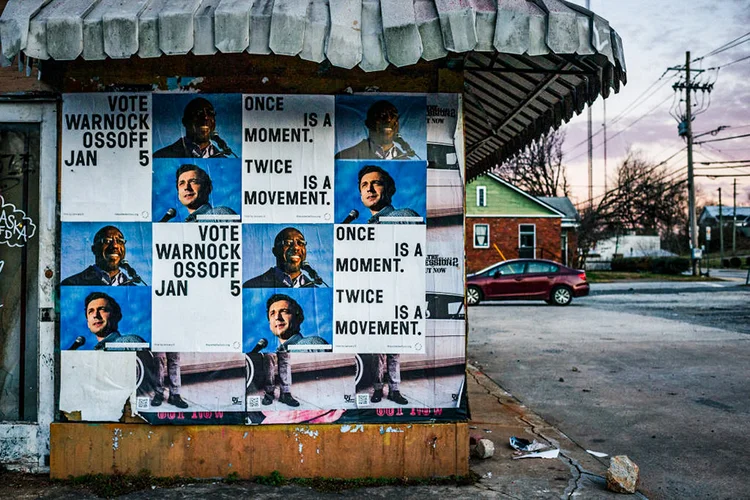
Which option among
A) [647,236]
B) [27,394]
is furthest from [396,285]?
[647,236]

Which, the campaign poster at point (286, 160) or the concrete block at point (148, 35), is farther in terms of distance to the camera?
the campaign poster at point (286, 160)

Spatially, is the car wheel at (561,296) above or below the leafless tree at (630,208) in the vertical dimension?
below

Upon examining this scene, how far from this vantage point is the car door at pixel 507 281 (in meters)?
21.7

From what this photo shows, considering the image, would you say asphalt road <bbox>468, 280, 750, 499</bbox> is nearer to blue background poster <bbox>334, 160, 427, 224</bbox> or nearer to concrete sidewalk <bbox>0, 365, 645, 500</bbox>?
concrete sidewalk <bbox>0, 365, 645, 500</bbox>

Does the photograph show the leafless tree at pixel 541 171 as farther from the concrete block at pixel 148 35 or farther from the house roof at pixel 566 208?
the concrete block at pixel 148 35

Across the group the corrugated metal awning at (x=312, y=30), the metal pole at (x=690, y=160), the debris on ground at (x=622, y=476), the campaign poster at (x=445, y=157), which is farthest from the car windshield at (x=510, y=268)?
the metal pole at (x=690, y=160)

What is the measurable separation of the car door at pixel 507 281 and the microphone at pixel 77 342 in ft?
59.1

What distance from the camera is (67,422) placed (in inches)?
188

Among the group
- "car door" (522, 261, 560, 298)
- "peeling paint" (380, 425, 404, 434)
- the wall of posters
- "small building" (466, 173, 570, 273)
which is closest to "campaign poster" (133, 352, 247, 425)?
the wall of posters

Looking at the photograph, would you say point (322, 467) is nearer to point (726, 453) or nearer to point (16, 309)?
point (16, 309)

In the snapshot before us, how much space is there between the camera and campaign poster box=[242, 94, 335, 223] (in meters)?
4.80

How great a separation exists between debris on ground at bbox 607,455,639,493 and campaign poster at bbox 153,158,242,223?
3201 millimetres

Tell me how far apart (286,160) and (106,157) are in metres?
1.28

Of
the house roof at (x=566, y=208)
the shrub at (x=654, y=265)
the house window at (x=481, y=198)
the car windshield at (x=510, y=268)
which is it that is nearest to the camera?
the car windshield at (x=510, y=268)
